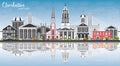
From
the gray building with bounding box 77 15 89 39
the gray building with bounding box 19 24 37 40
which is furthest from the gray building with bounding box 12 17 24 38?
the gray building with bounding box 77 15 89 39

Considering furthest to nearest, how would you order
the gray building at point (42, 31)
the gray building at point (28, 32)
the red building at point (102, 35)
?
the red building at point (102, 35) < the gray building at point (28, 32) < the gray building at point (42, 31)

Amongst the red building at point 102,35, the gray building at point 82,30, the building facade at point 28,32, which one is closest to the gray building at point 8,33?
the building facade at point 28,32

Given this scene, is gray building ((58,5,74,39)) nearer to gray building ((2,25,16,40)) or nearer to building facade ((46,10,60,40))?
building facade ((46,10,60,40))

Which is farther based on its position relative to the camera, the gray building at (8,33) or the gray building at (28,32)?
the gray building at (28,32)

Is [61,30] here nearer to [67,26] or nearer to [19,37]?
[67,26]

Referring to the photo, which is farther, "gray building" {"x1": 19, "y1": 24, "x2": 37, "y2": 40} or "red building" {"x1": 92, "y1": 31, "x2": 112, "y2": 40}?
"red building" {"x1": 92, "y1": 31, "x2": 112, "y2": 40}

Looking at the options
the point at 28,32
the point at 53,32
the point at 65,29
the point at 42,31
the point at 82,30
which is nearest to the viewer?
the point at 53,32

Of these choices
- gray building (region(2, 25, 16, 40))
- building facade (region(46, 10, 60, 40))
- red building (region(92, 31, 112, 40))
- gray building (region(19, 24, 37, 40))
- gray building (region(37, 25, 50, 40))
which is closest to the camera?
building facade (region(46, 10, 60, 40))

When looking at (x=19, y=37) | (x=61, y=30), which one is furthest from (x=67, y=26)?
(x=19, y=37)

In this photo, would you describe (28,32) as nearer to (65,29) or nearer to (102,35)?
(65,29)

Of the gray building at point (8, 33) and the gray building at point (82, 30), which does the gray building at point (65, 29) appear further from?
the gray building at point (8, 33)

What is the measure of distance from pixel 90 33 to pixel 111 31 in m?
4.49

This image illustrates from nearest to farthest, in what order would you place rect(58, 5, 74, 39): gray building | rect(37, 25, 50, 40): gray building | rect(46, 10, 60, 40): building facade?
rect(46, 10, 60, 40): building facade, rect(58, 5, 74, 39): gray building, rect(37, 25, 50, 40): gray building

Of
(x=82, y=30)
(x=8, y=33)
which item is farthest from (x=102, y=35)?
(x=8, y=33)
